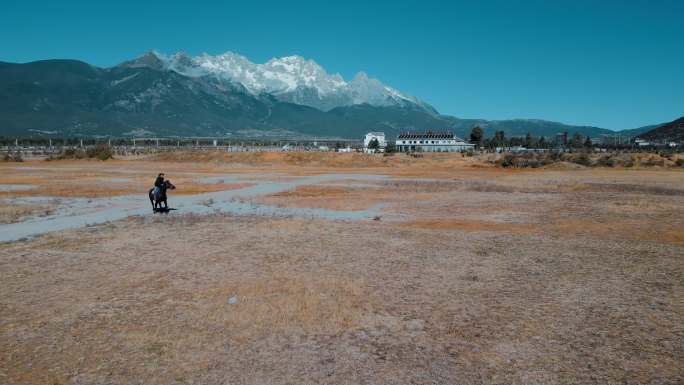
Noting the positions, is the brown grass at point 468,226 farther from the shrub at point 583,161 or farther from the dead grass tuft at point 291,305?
the shrub at point 583,161

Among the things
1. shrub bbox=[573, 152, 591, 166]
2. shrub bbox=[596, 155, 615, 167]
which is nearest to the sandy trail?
shrub bbox=[596, 155, 615, 167]

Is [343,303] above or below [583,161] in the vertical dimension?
below

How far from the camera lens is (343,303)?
942cm

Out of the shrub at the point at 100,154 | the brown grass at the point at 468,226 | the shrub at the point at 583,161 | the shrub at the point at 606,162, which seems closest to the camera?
the brown grass at the point at 468,226

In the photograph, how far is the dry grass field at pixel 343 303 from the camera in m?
6.85

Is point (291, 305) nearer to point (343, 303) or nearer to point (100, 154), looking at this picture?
point (343, 303)

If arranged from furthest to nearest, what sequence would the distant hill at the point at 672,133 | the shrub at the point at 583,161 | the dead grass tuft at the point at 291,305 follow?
the distant hill at the point at 672,133 < the shrub at the point at 583,161 < the dead grass tuft at the point at 291,305

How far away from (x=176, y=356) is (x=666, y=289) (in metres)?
9.80

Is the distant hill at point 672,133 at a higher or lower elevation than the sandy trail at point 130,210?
higher

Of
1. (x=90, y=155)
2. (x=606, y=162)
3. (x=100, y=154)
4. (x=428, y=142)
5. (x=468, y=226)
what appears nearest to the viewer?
(x=468, y=226)

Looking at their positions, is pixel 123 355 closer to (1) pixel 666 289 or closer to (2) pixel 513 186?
(1) pixel 666 289

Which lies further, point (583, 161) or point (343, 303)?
point (583, 161)

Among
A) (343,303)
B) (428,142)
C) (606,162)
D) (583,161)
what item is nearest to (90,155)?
(583,161)

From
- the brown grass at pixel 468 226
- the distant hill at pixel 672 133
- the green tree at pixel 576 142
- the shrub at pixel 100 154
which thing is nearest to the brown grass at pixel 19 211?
the brown grass at pixel 468 226
